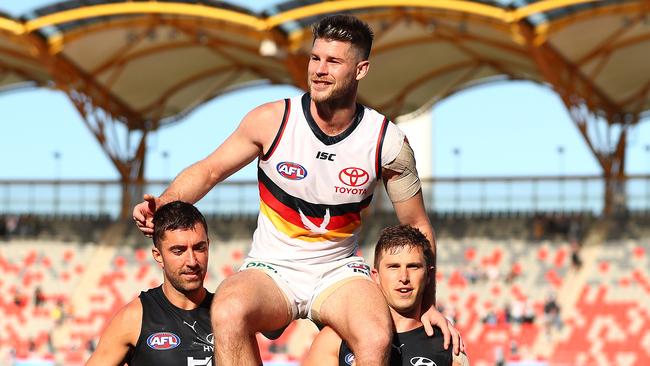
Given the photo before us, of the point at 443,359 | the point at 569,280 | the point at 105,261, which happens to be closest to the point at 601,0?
the point at 569,280

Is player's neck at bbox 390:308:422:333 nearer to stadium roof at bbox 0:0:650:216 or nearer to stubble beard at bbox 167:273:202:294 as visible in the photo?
stubble beard at bbox 167:273:202:294

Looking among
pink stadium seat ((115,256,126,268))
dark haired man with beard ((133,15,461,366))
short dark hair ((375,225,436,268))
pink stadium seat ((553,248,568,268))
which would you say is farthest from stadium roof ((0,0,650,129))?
dark haired man with beard ((133,15,461,366))

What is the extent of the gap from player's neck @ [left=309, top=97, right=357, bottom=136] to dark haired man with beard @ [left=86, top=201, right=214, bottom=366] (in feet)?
3.19

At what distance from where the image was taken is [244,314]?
6.53 meters

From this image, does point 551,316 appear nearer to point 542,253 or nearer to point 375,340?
point 542,253

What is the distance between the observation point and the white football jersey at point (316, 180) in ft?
23.0

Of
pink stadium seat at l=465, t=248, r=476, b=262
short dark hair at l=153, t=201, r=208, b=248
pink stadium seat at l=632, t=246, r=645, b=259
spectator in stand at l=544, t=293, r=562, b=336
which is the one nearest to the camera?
short dark hair at l=153, t=201, r=208, b=248

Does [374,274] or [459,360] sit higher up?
[374,274]

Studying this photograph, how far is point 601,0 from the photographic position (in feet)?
106

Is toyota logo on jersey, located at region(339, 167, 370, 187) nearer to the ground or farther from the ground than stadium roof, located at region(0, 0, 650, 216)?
nearer to the ground

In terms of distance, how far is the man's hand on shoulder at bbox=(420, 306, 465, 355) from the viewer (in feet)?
23.9

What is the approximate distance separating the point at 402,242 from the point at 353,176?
1.73 ft

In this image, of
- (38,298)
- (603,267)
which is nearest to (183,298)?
(603,267)

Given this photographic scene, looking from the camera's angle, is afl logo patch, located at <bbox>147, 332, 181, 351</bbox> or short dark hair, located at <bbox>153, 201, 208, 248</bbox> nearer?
short dark hair, located at <bbox>153, 201, 208, 248</bbox>
